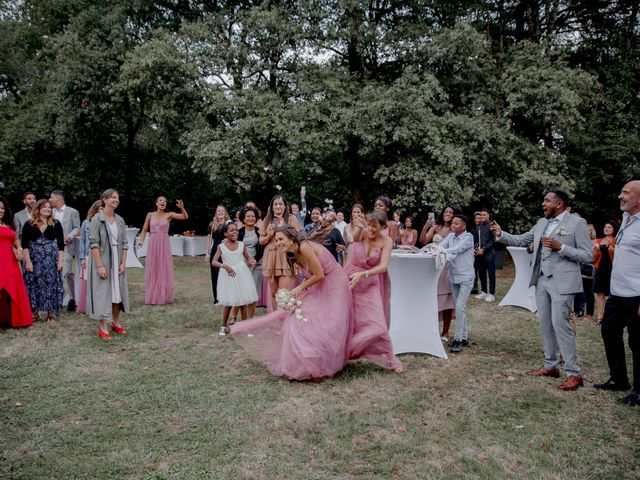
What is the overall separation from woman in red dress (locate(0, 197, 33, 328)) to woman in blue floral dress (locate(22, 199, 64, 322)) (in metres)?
0.32

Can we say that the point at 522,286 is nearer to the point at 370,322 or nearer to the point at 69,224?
the point at 370,322

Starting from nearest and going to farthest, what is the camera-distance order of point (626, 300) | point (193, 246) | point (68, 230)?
1. point (626, 300)
2. point (68, 230)
3. point (193, 246)

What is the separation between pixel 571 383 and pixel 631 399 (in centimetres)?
53

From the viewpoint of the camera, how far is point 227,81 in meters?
17.2

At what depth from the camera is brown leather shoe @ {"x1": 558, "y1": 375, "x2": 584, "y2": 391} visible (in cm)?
502

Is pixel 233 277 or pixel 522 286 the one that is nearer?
pixel 233 277

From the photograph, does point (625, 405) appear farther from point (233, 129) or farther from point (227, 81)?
point (227, 81)

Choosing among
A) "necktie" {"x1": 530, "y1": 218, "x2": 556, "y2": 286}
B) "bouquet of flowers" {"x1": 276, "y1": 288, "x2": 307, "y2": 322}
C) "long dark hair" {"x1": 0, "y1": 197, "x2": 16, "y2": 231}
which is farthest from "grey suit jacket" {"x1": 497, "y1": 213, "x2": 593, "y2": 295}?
"long dark hair" {"x1": 0, "y1": 197, "x2": 16, "y2": 231}

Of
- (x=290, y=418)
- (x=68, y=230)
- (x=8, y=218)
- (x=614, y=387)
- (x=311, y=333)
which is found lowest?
(x=614, y=387)

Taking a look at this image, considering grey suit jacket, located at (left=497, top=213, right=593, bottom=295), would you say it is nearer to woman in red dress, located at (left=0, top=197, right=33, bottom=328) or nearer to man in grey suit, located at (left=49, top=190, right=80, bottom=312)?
woman in red dress, located at (left=0, top=197, right=33, bottom=328)

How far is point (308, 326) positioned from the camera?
17.3ft

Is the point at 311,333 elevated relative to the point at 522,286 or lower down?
elevated

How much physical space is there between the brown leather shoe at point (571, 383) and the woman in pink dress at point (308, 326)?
225cm

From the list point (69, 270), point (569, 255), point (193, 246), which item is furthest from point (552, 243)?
point (193, 246)
